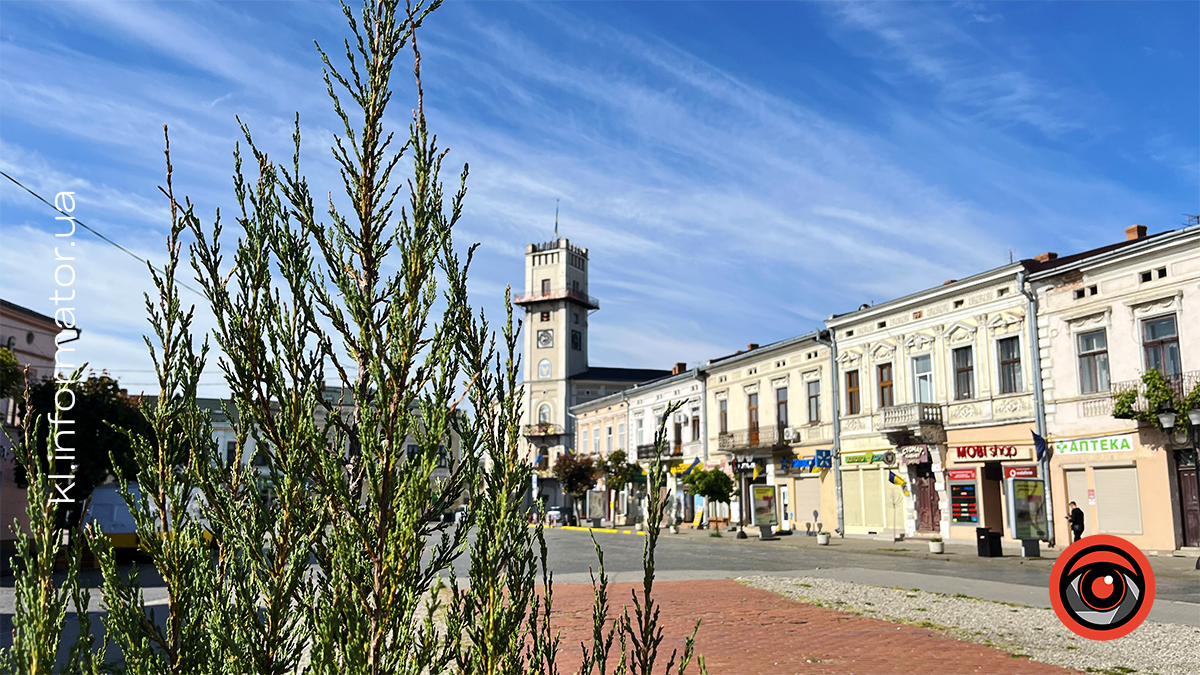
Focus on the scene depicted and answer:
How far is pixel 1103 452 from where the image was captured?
23.3m

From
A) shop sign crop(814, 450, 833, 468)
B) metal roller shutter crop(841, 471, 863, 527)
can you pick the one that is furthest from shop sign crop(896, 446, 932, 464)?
shop sign crop(814, 450, 833, 468)

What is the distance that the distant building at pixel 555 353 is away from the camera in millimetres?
66062

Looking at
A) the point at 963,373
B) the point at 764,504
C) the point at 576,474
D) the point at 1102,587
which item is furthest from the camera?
the point at 576,474

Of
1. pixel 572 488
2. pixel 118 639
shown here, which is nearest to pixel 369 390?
pixel 118 639

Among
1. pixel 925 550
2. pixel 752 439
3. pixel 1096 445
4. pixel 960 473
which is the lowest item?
pixel 925 550

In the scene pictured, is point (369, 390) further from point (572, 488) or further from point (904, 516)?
point (572, 488)

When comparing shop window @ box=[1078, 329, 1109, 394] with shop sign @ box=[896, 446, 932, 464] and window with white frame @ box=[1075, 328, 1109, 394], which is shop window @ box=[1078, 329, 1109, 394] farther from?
shop sign @ box=[896, 446, 932, 464]

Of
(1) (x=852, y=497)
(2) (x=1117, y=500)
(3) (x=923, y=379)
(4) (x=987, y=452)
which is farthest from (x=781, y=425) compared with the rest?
(2) (x=1117, y=500)

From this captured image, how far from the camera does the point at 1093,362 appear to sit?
24.0m

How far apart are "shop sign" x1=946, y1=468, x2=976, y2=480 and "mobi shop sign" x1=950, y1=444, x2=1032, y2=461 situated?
15.0 inches

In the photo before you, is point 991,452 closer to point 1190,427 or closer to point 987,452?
point 987,452

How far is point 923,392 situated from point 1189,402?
10004mm

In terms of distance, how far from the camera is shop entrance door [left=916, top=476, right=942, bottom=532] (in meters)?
28.7

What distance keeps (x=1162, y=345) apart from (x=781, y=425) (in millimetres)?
16735
